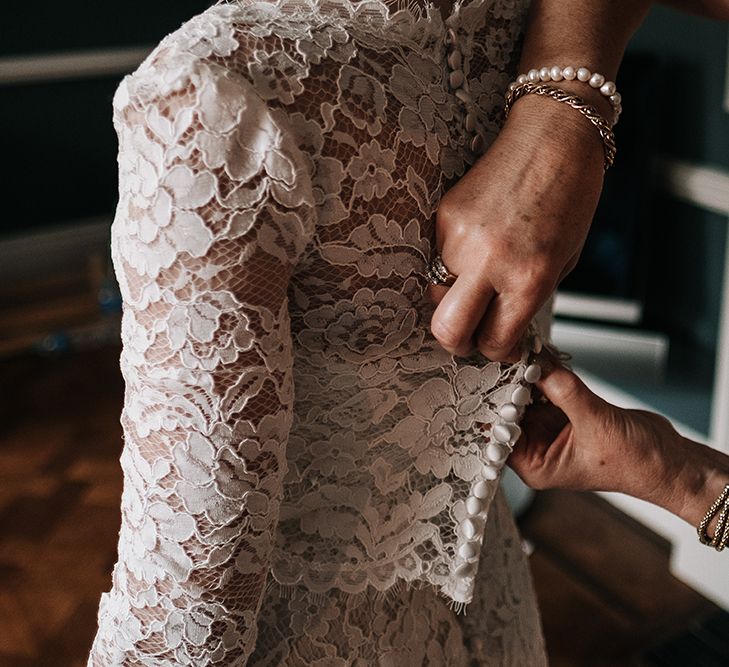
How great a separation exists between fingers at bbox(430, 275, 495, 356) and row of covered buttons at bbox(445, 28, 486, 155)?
0.11 metres

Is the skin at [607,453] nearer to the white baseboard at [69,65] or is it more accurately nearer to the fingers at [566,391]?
the fingers at [566,391]

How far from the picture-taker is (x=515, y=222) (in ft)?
1.75

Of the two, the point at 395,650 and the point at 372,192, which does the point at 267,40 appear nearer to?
the point at 372,192

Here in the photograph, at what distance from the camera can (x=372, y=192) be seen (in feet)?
1.74

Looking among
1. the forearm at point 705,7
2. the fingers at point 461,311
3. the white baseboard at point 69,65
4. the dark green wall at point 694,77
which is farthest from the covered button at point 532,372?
the white baseboard at point 69,65

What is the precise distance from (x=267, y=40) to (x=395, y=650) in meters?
0.50

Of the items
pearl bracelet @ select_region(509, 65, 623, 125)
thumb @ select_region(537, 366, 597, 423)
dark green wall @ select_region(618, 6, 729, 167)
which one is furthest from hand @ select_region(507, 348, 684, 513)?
dark green wall @ select_region(618, 6, 729, 167)

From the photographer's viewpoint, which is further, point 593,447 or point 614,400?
point 614,400

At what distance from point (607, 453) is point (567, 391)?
7cm

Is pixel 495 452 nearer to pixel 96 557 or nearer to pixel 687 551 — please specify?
pixel 687 551

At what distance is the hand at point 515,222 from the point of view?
54cm

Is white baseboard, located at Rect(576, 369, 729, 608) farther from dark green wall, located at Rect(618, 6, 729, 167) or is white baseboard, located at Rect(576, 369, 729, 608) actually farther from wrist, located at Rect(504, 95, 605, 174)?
wrist, located at Rect(504, 95, 605, 174)

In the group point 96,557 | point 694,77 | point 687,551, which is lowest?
point 96,557

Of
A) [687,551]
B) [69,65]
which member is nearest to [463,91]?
[687,551]
